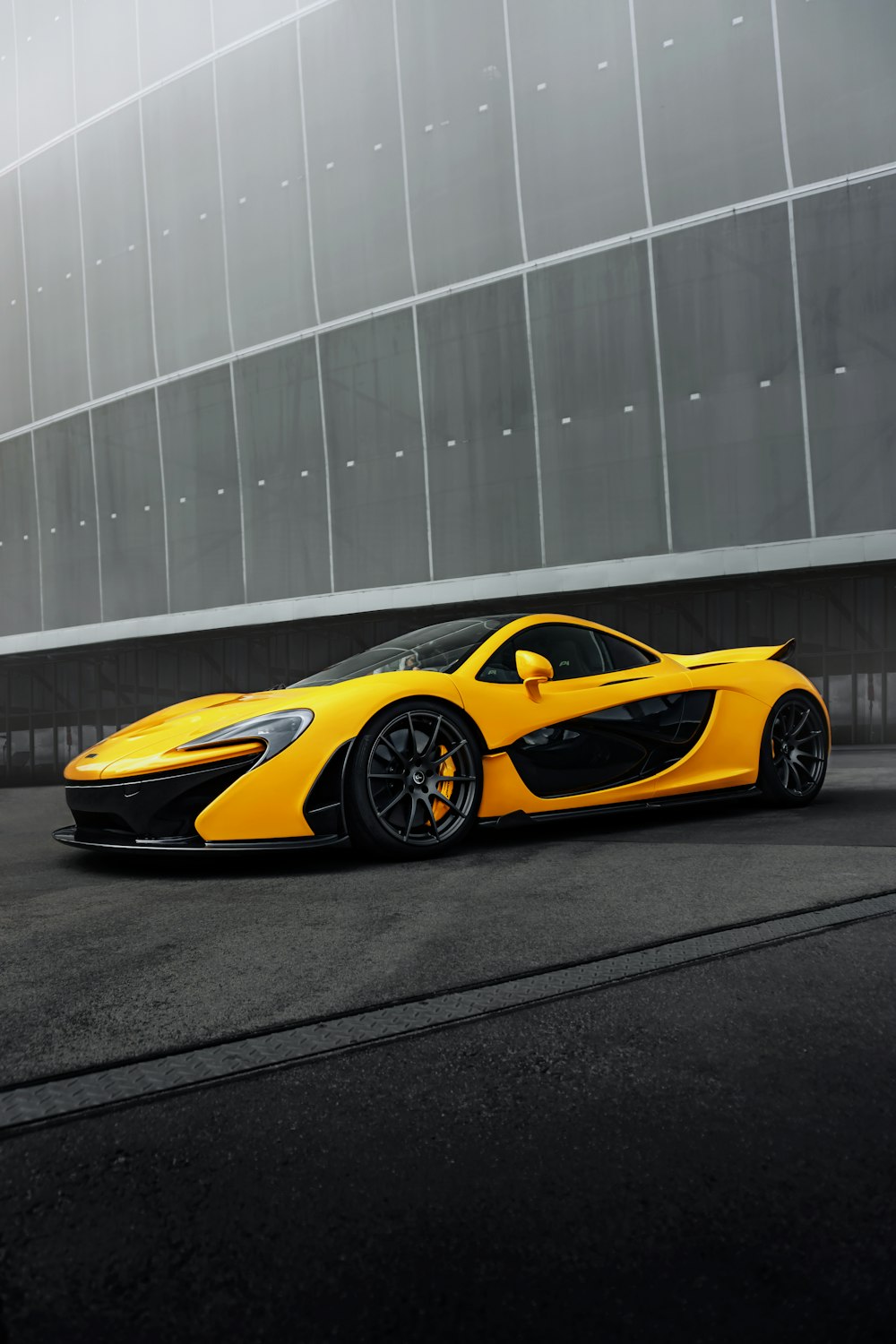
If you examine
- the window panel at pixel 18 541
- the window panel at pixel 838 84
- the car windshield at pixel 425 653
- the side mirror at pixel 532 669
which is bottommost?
the side mirror at pixel 532 669

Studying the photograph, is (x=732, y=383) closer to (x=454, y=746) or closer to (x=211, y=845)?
(x=454, y=746)

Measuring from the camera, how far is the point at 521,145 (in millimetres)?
13117

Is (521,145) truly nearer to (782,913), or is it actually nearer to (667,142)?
(667,142)

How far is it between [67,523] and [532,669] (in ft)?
47.1

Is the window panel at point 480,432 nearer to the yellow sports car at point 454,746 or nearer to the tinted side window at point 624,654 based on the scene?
the yellow sports car at point 454,746

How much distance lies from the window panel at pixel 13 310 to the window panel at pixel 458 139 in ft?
26.0

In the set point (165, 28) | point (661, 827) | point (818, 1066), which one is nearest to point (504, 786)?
point (661, 827)

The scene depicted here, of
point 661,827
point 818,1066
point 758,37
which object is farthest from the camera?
point 758,37

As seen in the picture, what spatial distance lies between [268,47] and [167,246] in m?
3.26

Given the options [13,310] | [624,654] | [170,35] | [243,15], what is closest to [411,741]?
[624,654]

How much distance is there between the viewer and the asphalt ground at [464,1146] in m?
1.16

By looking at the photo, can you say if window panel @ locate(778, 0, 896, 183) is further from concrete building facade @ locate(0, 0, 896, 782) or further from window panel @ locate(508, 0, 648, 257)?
Answer: window panel @ locate(508, 0, 648, 257)

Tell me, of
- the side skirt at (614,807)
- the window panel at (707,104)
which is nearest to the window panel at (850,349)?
the window panel at (707,104)

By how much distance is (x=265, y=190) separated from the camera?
1501 centimetres
